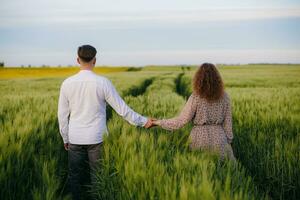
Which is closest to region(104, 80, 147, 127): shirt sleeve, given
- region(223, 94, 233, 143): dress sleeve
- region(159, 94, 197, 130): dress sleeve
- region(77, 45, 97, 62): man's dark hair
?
region(77, 45, 97, 62): man's dark hair

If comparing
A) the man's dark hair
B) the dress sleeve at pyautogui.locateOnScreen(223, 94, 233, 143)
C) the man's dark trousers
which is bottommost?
the man's dark trousers

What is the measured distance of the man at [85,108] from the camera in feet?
13.0

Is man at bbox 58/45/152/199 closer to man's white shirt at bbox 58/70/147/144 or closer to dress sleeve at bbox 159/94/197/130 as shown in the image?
man's white shirt at bbox 58/70/147/144

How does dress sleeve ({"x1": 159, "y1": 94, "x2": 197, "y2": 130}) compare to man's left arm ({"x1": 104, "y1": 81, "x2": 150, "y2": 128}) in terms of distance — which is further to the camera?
dress sleeve ({"x1": 159, "y1": 94, "x2": 197, "y2": 130})

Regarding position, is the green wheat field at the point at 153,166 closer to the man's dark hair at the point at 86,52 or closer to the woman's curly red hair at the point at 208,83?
the woman's curly red hair at the point at 208,83

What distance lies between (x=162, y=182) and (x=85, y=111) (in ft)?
4.71

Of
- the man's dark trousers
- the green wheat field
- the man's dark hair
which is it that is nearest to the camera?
the green wheat field

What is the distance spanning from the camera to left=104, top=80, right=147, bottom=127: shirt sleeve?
4070mm

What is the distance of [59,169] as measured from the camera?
4520 millimetres

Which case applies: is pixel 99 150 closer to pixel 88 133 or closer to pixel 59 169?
pixel 88 133

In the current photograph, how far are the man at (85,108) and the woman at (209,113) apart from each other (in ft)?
3.17

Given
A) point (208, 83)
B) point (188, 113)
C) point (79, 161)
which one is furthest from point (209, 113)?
point (79, 161)

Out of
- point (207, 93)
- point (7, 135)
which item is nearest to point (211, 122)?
point (207, 93)

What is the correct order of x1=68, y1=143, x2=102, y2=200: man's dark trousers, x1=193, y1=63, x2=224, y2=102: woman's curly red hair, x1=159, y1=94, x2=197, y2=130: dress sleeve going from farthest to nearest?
x1=159, y1=94, x2=197, y2=130: dress sleeve
x1=193, y1=63, x2=224, y2=102: woman's curly red hair
x1=68, y1=143, x2=102, y2=200: man's dark trousers
